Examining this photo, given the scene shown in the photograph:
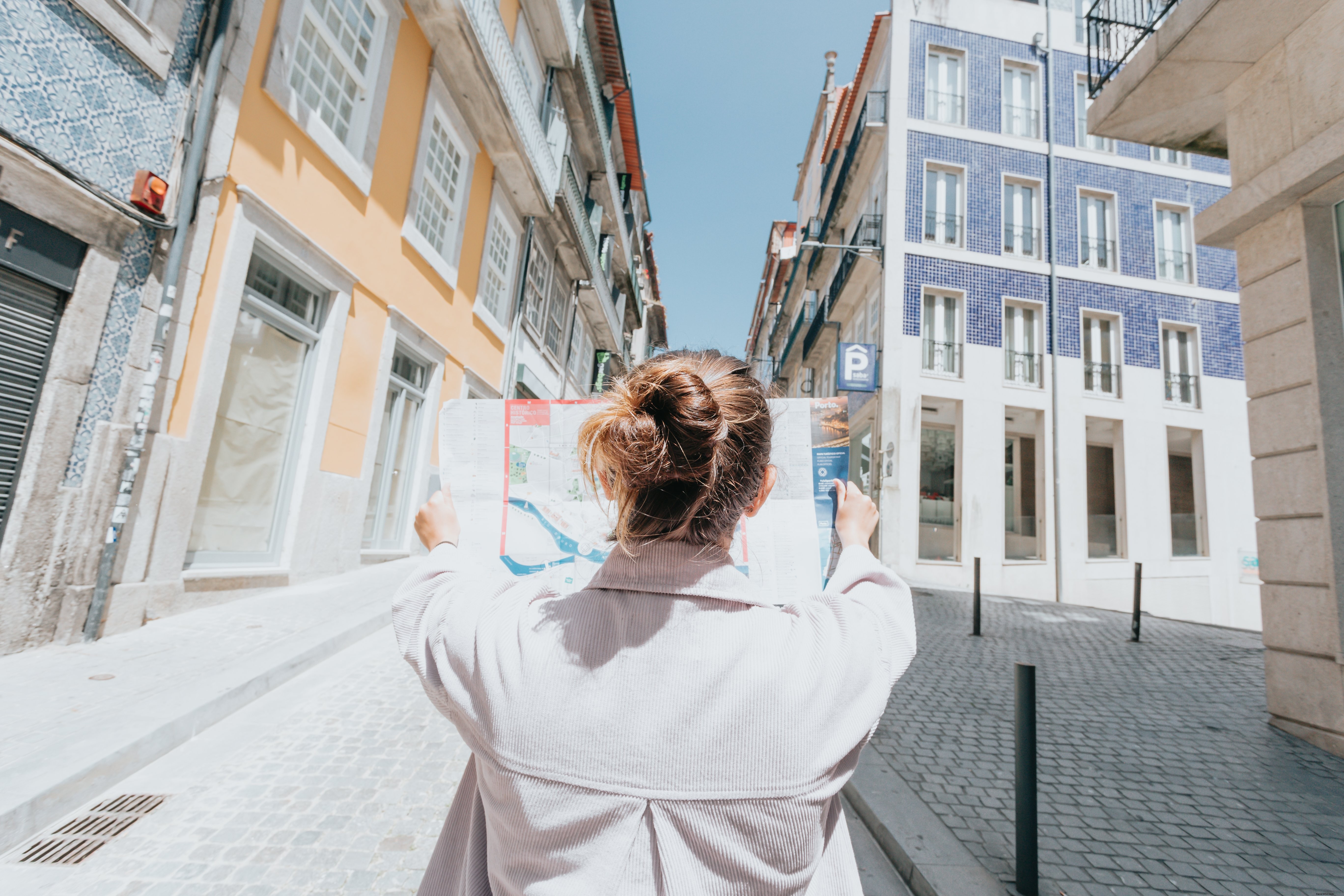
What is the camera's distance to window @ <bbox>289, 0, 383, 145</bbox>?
662 cm

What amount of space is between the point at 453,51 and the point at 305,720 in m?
8.90

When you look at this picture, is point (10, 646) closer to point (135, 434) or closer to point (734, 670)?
point (135, 434)

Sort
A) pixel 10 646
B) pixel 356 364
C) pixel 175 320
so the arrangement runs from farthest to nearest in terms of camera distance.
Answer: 1. pixel 356 364
2. pixel 175 320
3. pixel 10 646

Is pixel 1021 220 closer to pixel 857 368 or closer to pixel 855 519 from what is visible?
pixel 857 368

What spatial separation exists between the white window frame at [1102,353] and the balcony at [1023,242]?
1908mm

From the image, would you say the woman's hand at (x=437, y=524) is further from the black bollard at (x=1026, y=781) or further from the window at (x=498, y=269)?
the window at (x=498, y=269)

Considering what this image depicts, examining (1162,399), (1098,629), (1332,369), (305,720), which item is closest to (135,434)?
(305,720)

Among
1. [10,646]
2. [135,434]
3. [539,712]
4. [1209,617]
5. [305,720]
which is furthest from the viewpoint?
[1209,617]

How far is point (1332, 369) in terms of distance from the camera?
4.29 m

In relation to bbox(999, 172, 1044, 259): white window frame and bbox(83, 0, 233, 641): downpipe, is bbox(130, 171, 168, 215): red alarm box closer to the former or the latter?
bbox(83, 0, 233, 641): downpipe

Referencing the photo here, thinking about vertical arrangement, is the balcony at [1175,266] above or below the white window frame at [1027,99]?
below

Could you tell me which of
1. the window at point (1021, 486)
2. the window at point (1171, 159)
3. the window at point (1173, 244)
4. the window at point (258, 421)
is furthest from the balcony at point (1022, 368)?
the window at point (258, 421)

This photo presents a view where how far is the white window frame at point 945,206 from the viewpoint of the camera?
16.6 m

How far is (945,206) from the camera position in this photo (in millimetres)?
16938
